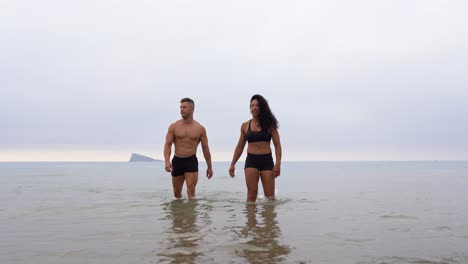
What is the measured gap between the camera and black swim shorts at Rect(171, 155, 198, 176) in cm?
920

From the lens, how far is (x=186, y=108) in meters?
9.13

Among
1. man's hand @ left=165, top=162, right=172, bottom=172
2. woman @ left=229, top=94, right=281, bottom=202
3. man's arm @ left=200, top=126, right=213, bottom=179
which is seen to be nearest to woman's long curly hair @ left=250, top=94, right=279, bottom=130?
woman @ left=229, top=94, right=281, bottom=202

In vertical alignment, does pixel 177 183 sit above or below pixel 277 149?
below

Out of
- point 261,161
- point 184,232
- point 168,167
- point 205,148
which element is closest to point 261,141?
point 261,161

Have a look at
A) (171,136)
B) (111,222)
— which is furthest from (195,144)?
(111,222)

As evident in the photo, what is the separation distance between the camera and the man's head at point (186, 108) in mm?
9117

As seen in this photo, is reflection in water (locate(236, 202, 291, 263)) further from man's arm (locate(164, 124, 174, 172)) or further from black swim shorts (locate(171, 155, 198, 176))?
man's arm (locate(164, 124, 174, 172))

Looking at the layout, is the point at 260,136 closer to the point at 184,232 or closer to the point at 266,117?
the point at 266,117

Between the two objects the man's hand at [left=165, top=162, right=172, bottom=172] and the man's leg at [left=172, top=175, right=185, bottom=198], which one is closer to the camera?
the man's hand at [left=165, top=162, right=172, bottom=172]

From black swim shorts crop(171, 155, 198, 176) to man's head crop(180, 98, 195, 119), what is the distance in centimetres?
92

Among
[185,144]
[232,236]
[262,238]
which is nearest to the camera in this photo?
[262,238]

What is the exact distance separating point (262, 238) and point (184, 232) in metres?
1.07

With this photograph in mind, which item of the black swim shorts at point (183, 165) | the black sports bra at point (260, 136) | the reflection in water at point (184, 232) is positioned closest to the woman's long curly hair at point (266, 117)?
the black sports bra at point (260, 136)

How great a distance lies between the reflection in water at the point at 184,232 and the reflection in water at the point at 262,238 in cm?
54
